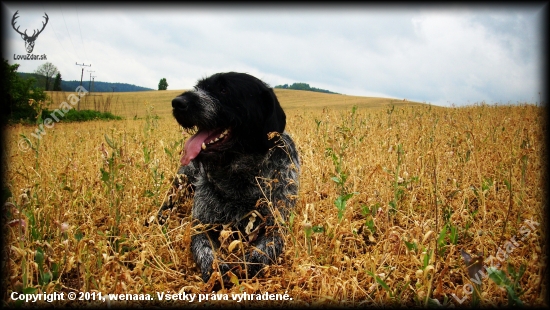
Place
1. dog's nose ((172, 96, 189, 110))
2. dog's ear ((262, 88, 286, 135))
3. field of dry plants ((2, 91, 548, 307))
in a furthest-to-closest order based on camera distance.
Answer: dog's ear ((262, 88, 286, 135)), dog's nose ((172, 96, 189, 110)), field of dry plants ((2, 91, 548, 307))

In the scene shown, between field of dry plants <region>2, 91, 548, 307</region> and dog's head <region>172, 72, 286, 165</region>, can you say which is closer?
field of dry plants <region>2, 91, 548, 307</region>

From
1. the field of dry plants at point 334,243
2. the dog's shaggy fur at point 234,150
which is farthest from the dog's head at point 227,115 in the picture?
the field of dry plants at point 334,243

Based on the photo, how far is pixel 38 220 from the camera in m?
3.44

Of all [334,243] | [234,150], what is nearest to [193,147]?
[234,150]

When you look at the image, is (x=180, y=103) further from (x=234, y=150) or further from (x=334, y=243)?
(x=334, y=243)

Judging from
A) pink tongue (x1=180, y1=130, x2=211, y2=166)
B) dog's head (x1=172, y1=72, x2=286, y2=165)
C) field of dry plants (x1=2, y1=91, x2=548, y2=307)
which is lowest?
field of dry plants (x1=2, y1=91, x2=548, y2=307)

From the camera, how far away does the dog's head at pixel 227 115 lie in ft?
11.2

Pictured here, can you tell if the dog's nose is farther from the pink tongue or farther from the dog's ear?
the dog's ear

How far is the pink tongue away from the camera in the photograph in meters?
3.38

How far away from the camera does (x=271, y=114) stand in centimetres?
372

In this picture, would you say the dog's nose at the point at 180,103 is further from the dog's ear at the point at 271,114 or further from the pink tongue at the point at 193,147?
the dog's ear at the point at 271,114

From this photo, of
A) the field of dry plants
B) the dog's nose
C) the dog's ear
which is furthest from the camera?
the dog's ear

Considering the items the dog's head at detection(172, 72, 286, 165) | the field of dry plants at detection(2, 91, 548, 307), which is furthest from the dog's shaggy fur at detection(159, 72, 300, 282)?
the field of dry plants at detection(2, 91, 548, 307)

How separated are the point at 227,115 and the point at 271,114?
0.49 meters
